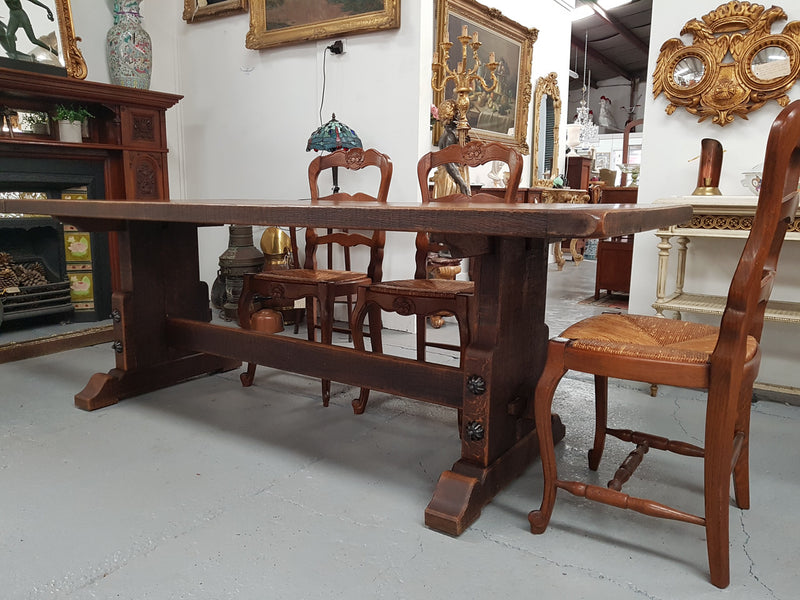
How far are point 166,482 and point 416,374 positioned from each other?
2.69 ft

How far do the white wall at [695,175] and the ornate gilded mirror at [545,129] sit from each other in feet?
13.2

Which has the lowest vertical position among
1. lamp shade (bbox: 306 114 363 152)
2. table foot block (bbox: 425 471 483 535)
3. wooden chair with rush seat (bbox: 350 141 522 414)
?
table foot block (bbox: 425 471 483 535)

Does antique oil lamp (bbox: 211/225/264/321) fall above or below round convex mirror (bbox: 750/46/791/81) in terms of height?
below

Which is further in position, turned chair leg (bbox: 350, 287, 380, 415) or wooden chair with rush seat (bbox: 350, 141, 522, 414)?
turned chair leg (bbox: 350, 287, 380, 415)

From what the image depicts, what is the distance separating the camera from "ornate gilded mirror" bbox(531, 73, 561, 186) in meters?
6.77

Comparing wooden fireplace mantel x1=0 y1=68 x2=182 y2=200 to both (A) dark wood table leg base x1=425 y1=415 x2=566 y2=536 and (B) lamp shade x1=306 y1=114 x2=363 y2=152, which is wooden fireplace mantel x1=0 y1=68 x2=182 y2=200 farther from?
(A) dark wood table leg base x1=425 y1=415 x2=566 y2=536

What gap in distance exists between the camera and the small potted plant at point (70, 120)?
3658 millimetres

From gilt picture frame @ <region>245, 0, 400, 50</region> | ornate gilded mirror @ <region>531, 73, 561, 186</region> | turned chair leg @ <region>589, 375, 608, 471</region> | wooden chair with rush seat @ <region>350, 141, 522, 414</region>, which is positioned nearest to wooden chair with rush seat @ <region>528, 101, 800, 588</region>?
Answer: turned chair leg @ <region>589, 375, 608, 471</region>

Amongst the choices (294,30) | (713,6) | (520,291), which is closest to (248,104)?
(294,30)

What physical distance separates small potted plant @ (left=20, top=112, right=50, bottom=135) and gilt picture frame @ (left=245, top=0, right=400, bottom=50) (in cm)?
138

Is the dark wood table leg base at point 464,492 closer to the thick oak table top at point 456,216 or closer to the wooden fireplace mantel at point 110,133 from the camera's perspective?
the thick oak table top at point 456,216

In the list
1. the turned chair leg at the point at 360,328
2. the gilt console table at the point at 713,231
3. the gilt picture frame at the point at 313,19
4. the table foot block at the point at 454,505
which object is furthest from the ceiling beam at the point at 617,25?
the table foot block at the point at 454,505

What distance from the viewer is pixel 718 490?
1.32m

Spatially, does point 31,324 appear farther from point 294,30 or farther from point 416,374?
point 416,374
